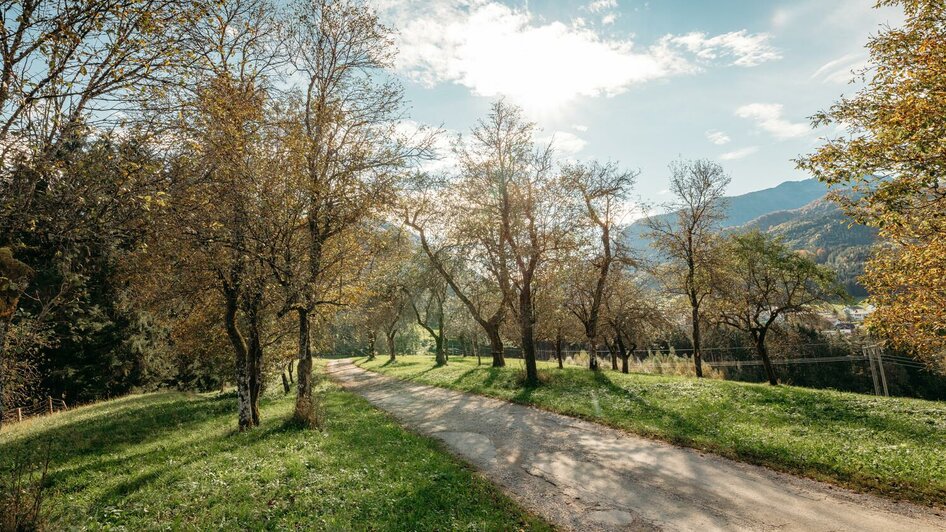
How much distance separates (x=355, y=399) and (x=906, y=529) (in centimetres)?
2271

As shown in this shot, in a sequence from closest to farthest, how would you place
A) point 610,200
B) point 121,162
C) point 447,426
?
point 121,162 → point 447,426 → point 610,200

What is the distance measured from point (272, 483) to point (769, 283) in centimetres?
2882

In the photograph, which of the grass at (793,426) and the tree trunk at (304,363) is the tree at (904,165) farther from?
the tree trunk at (304,363)

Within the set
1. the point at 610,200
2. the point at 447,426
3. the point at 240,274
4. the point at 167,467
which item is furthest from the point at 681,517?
the point at 610,200

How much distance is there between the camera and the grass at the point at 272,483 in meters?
7.30

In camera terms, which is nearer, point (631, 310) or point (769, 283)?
point (769, 283)

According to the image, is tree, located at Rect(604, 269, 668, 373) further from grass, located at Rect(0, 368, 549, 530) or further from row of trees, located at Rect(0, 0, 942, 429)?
grass, located at Rect(0, 368, 549, 530)

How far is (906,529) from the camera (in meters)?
6.86

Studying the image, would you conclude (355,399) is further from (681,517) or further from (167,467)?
(681,517)

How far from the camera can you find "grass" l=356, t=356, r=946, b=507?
8.99 m

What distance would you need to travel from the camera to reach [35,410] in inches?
1187

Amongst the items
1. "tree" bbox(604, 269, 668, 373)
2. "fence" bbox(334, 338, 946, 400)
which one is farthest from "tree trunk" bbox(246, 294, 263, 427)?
"fence" bbox(334, 338, 946, 400)

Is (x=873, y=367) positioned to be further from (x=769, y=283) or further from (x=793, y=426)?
(x=793, y=426)

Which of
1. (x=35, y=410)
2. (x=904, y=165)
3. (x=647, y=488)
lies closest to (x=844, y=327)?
(x=904, y=165)
